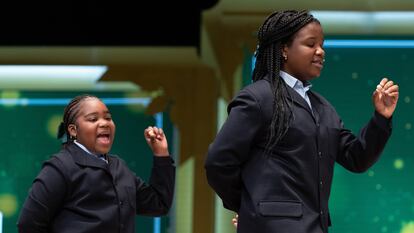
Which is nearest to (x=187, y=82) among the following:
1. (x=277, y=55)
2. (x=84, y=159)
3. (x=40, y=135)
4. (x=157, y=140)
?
(x=40, y=135)

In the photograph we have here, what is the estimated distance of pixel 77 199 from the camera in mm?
3576

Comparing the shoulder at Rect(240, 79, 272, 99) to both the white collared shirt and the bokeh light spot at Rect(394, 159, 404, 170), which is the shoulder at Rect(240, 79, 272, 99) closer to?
the white collared shirt

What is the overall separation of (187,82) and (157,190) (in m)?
1.37

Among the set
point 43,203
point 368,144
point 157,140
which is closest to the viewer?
point 368,144

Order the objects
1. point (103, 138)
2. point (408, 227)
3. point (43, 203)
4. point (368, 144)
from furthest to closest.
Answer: point (408, 227) < point (103, 138) < point (43, 203) < point (368, 144)

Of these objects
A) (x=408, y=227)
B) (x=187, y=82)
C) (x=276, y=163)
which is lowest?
(x=408, y=227)

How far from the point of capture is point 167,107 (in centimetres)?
513

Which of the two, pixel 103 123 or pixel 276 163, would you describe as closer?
pixel 276 163

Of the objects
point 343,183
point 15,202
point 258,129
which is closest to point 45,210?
point 258,129

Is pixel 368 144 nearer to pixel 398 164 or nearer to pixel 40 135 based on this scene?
pixel 398 164

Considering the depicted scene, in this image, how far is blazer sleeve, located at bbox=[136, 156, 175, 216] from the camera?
151 inches

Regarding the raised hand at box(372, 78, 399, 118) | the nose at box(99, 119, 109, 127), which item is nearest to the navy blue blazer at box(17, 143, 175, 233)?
→ the nose at box(99, 119, 109, 127)

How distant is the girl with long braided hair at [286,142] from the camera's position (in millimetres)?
3023

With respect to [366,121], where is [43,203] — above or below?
below
